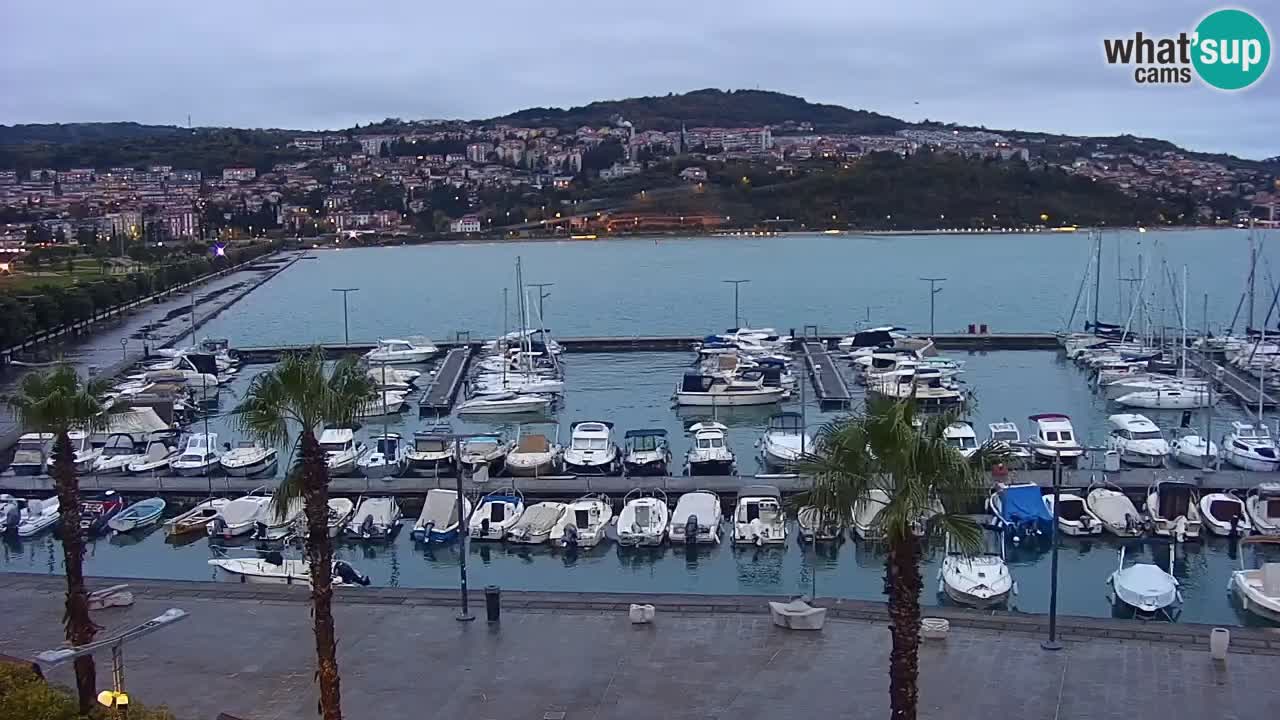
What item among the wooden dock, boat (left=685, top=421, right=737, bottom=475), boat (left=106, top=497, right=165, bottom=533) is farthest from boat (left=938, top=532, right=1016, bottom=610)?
the wooden dock

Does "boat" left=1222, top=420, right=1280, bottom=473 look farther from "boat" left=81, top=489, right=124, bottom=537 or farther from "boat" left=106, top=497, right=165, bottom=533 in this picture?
"boat" left=81, top=489, right=124, bottom=537

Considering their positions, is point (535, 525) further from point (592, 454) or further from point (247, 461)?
point (247, 461)

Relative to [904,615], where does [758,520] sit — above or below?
below

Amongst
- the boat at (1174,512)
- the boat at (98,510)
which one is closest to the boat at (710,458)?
the boat at (1174,512)

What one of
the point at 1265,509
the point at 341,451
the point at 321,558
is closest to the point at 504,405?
the point at 341,451

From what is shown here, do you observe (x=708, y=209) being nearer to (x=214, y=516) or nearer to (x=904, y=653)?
(x=214, y=516)
